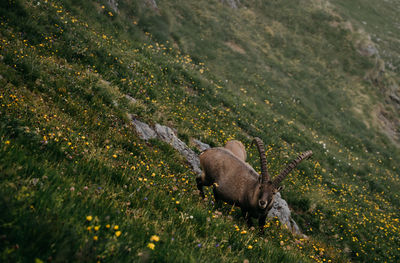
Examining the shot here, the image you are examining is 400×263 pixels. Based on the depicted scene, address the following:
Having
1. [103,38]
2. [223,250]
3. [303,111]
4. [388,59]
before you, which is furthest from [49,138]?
[388,59]

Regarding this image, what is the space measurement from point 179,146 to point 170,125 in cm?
169

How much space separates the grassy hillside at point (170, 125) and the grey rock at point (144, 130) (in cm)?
28

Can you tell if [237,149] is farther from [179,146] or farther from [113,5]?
[113,5]

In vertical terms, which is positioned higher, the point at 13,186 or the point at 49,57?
the point at 13,186

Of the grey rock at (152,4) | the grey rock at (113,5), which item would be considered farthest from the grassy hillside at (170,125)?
the grey rock at (152,4)

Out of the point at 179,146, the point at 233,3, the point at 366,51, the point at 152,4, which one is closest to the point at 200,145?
the point at 179,146

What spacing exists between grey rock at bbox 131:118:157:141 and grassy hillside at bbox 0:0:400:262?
0.28 meters

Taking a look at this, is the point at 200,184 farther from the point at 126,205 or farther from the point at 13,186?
the point at 13,186

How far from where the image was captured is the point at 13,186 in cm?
280

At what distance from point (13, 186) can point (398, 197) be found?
21442mm

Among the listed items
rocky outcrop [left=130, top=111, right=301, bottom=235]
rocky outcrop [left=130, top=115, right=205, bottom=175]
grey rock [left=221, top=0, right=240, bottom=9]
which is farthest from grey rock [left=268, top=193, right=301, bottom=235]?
grey rock [left=221, top=0, right=240, bottom=9]

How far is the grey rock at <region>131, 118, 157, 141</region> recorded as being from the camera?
819cm

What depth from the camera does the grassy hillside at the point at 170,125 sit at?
3.14m

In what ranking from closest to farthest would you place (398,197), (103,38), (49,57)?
1. (49,57)
2. (103,38)
3. (398,197)
